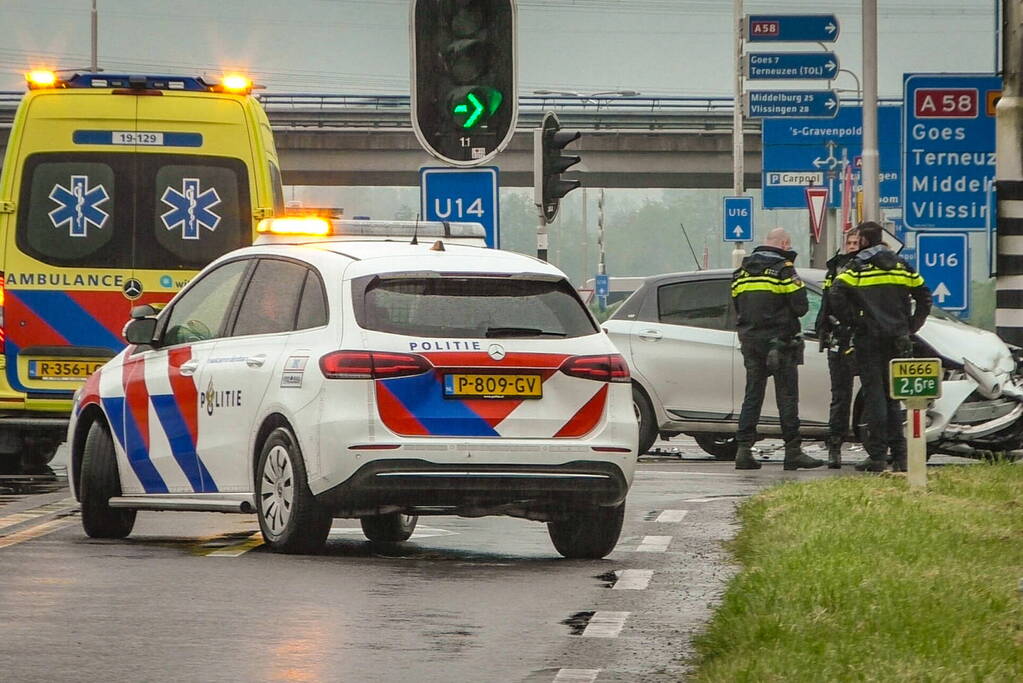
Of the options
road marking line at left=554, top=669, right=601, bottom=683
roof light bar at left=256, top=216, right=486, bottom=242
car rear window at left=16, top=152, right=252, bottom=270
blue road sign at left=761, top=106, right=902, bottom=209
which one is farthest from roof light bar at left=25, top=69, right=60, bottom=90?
blue road sign at left=761, top=106, right=902, bottom=209

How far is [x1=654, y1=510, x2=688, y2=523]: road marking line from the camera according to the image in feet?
43.2

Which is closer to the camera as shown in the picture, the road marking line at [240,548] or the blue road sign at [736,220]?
the road marking line at [240,548]

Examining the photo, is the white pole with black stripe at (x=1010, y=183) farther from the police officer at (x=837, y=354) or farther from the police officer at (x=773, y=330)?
the police officer at (x=773, y=330)

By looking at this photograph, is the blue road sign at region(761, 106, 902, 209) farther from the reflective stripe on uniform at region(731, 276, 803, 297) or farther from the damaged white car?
the reflective stripe on uniform at region(731, 276, 803, 297)

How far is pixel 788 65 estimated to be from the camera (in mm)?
35438

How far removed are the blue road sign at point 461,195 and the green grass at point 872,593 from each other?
3.81 metres

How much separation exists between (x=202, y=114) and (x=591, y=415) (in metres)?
6.03

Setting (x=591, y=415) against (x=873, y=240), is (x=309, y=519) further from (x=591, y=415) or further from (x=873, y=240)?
(x=873, y=240)

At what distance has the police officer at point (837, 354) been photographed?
56.4 ft

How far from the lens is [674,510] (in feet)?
45.3

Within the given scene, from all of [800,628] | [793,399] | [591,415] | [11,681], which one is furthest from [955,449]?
[11,681]

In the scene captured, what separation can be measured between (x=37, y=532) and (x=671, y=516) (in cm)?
360

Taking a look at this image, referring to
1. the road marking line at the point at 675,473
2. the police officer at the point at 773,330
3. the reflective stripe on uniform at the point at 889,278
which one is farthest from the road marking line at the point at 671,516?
the police officer at the point at 773,330

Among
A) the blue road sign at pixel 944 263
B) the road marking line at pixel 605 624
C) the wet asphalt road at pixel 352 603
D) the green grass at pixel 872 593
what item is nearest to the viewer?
the green grass at pixel 872 593
